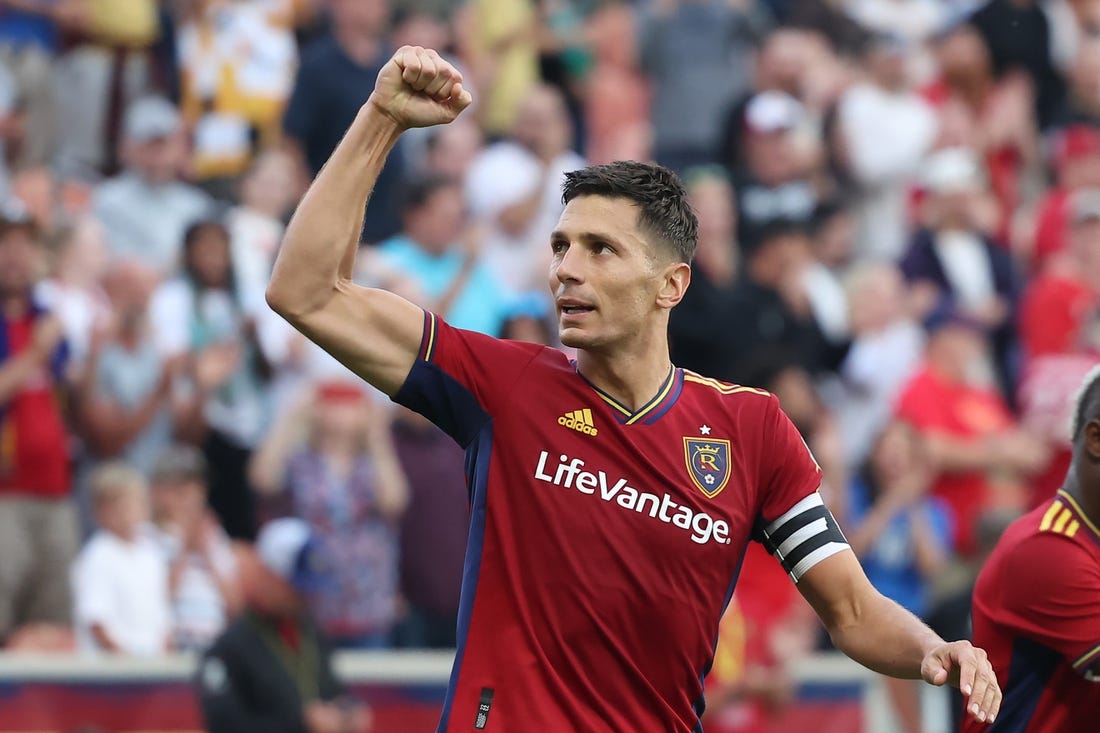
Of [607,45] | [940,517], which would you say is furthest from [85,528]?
[607,45]

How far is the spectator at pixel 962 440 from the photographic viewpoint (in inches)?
505

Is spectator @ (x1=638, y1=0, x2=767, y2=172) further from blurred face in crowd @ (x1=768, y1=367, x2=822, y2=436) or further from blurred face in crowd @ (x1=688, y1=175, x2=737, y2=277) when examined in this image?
blurred face in crowd @ (x1=768, y1=367, x2=822, y2=436)

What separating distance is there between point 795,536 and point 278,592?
4998mm

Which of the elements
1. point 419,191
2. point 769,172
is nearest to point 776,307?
point 769,172

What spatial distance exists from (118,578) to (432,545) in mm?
1824

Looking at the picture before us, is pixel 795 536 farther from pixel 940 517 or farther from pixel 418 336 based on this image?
pixel 940 517

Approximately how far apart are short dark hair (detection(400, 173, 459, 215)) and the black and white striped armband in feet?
21.5

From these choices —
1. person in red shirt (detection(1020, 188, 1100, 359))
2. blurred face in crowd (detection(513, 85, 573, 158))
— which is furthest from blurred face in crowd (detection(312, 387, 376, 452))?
person in red shirt (detection(1020, 188, 1100, 359))

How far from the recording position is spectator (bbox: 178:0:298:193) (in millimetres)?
13297

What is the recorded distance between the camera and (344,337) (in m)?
5.44

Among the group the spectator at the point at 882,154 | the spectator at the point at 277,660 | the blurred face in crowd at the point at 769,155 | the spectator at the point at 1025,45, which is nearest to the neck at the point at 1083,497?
the spectator at the point at 277,660

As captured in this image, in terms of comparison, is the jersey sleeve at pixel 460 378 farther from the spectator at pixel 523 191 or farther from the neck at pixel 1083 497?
the spectator at pixel 523 191

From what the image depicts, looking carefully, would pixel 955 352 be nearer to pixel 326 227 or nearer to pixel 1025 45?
pixel 1025 45

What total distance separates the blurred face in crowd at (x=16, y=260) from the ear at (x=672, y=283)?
18.5 ft
